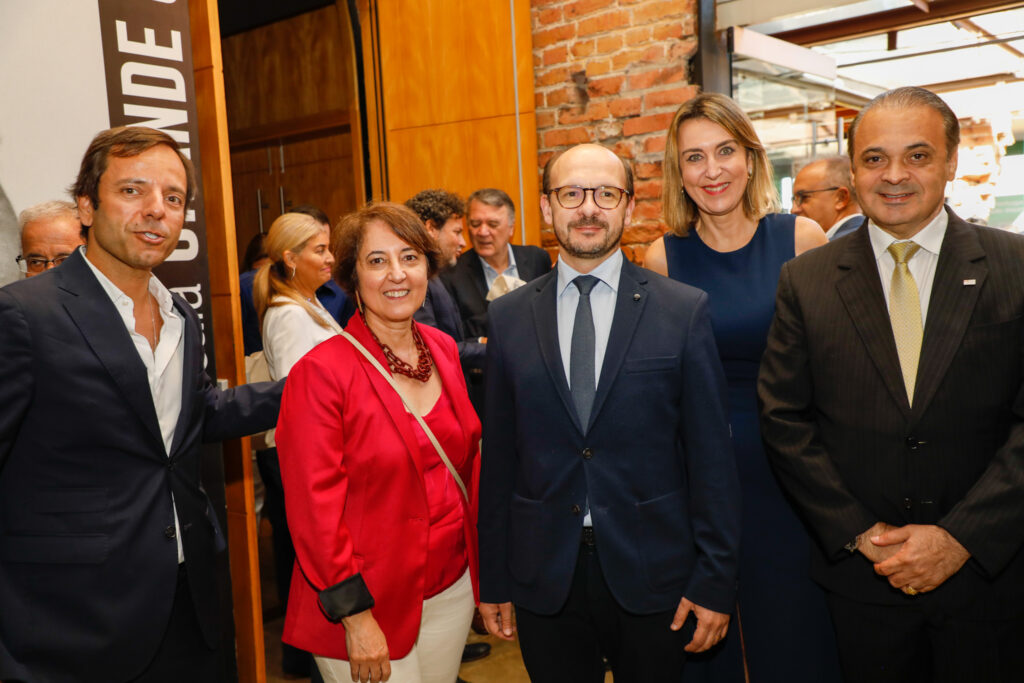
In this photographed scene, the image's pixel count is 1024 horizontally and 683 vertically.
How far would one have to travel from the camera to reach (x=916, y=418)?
172cm

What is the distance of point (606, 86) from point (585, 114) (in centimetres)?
20

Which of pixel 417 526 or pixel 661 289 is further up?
pixel 661 289

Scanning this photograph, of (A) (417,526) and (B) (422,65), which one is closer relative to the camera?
(A) (417,526)

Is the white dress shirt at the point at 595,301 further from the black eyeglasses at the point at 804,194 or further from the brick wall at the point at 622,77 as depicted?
the black eyeglasses at the point at 804,194

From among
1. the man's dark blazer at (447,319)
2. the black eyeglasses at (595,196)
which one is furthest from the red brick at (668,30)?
the black eyeglasses at (595,196)

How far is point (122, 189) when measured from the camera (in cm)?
185

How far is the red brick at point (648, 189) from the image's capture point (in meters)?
4.11

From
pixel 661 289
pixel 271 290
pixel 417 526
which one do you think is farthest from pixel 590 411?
pixel 271 290

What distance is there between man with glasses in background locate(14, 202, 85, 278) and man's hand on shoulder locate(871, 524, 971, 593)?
2.36 m

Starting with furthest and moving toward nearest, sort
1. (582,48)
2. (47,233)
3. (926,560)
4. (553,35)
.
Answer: (553,35) → (582,48) → (47,233) → (926,560)

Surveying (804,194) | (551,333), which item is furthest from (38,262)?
(804,194)

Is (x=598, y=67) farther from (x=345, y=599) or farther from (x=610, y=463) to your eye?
(x=345, y=599)

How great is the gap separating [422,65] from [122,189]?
3.48m

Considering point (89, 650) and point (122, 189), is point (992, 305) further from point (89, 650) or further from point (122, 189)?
point (89, 650)
